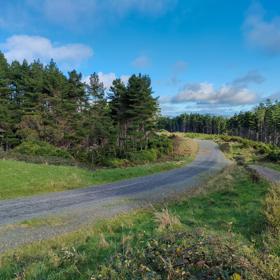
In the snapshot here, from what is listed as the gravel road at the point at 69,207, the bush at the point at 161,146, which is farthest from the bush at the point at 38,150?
the gravel road at the point at 69,207

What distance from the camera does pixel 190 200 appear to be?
561 inches

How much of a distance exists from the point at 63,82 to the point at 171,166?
24.2 metres

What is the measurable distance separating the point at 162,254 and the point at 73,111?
4564 centimetres

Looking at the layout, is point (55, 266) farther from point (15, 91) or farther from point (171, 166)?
point (15, 91)

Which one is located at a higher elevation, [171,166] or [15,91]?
[15,91]

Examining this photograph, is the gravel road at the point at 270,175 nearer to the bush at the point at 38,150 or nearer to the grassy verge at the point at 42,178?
the grassy verge at the point at 42,178

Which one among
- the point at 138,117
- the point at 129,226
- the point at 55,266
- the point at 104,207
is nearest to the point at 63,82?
the point at 138,117

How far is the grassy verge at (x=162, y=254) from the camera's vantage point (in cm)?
379

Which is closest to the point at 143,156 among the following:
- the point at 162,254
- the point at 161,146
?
the point at 161,146

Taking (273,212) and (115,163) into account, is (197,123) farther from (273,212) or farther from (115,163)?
(273,212)

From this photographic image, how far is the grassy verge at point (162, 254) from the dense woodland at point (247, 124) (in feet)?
196

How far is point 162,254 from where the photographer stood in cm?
444

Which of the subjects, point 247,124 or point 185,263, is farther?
point 247,124

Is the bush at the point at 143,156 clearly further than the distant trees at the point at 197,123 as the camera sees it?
No
